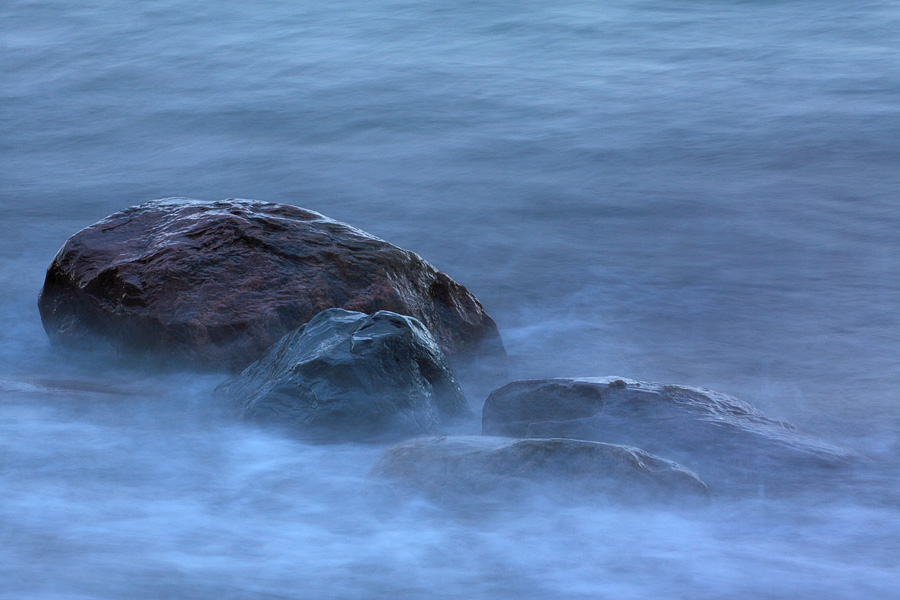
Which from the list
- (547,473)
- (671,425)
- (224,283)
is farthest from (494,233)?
(547,473)

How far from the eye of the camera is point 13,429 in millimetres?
3805

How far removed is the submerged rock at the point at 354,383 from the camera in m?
3.76

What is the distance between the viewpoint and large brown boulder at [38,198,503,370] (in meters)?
4.29

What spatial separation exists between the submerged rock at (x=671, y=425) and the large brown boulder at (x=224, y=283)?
0.90 metres

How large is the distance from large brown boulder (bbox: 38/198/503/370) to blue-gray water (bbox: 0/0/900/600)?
225 mm

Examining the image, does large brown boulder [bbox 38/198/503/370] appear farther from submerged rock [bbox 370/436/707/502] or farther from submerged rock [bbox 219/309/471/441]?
submerged rock [bbox 370/436/707/502]

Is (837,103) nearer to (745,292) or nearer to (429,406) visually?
(745,292)

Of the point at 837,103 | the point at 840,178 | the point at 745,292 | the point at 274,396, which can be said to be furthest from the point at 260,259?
the point at 837,103

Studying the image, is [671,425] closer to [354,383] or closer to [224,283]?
[354,383]

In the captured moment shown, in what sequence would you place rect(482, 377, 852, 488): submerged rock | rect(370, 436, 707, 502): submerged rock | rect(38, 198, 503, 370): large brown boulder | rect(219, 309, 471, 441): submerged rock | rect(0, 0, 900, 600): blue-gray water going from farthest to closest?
rect(38, 198, 503, 370): large brown boulder < rect(219, 309, 471, 441): submerged rock < rect(482, 377, 852, 488): submerged rock < rect(370, 436, 707, 502): submerged rock < rect(0, 0, 900, 600): blue-gray water

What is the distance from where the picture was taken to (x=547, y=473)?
10.6ft

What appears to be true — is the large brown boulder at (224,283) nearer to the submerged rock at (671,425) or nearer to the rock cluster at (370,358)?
the rock cluster at (370,358)

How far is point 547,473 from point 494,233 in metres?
4.02

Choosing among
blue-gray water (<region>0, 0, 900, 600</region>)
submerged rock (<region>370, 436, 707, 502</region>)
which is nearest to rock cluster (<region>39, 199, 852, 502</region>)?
submerged rock (<region>370, 436, 707, 502</region>)
